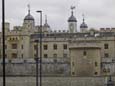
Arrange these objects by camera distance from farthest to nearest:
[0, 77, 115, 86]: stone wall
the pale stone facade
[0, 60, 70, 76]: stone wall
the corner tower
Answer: the corner tower → the pale stone facade → [0, 60, 70, 76]: stone wall → [0, 77, 115, 86]: stone wall

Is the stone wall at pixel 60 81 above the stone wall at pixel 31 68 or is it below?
below

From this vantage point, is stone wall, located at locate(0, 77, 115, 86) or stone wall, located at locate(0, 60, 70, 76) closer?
stone wall, located at locate(0, 77, 115, 86)

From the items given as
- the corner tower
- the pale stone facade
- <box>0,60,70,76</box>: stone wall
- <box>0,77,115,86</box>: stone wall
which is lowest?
<box>0,77,115,86</box>: stone wall

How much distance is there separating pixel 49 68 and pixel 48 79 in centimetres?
1853

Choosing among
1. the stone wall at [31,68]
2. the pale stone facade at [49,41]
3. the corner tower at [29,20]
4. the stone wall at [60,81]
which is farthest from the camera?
the corner tower at [29,20]

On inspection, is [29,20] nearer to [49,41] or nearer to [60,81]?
[49,41]

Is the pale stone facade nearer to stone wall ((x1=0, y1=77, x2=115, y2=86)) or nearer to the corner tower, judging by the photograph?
the corner tower

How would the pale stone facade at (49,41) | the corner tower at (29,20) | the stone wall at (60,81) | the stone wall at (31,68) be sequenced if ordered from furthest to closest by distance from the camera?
the corner tower at (29,20), the pale stone facade at (49,41), the stone wall at (31,68), the stone wall at (60,81)

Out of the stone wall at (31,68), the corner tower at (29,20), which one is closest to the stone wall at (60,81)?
the stone wall at (31,68)

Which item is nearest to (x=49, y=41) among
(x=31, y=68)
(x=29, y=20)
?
(x=29, y=20)

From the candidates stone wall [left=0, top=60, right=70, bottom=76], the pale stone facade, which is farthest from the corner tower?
stone wall [left=0, top=60, right=70, bottom=76]

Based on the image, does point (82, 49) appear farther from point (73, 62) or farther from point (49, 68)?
point (49, 68)

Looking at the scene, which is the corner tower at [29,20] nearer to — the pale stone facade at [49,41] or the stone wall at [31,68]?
the pale stone facade at [49,41]

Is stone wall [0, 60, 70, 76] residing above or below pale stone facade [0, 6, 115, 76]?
below
